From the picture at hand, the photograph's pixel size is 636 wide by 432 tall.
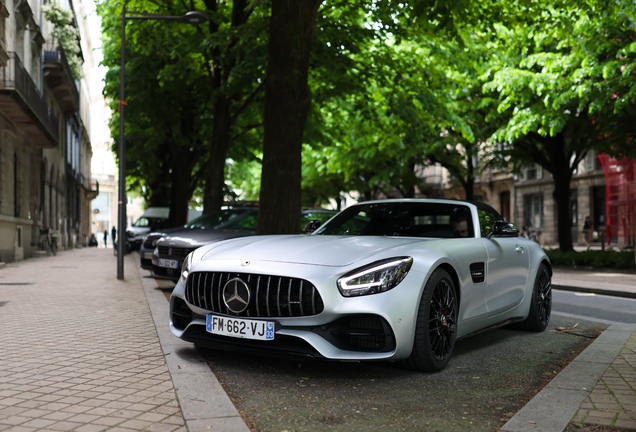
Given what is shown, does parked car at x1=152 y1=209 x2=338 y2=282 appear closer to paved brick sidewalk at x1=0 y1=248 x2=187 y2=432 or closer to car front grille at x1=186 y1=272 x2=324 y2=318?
paved brick sidewalk at x1=0 y1=248 x2=187 y2=432

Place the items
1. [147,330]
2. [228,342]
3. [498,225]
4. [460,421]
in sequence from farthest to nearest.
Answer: [147,330]
[498,225]
[228,342]
[460,421]

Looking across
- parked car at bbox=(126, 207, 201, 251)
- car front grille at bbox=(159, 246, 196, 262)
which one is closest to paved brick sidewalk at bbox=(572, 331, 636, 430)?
car front grille at bbox=(159, 246, 196, 262)

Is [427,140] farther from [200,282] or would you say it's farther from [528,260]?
[200,282]

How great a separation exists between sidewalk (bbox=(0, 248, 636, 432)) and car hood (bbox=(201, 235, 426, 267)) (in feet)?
2.87

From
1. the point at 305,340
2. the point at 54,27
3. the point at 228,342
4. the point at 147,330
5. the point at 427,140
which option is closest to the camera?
the point at 305,340

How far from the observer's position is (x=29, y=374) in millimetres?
4789

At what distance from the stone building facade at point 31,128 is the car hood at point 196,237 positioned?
1076 cm

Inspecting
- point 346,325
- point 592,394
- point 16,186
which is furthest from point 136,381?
point 16,186

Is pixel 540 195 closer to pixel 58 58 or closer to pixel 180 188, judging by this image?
pixel 180 188

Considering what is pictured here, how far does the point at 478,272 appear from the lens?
5.72 m

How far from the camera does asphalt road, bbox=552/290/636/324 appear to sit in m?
8.81

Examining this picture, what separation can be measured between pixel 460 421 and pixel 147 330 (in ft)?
12.9

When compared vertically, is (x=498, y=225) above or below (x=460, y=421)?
above

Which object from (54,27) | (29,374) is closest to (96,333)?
(29,374)
